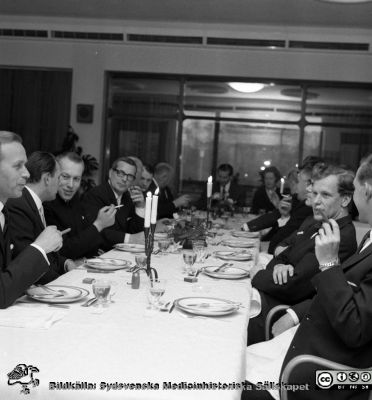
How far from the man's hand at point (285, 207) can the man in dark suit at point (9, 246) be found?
3431 mm

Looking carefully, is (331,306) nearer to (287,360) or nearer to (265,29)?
(287,360)

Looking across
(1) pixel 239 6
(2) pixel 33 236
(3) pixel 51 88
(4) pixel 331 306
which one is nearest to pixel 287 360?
(4) pixel 331 306

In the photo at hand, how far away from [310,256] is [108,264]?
1047mm

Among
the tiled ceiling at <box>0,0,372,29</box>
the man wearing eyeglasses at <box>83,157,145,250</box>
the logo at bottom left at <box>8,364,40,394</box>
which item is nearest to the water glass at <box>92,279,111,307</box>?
the logo at bottom left at <box>8,364,40,394</box>

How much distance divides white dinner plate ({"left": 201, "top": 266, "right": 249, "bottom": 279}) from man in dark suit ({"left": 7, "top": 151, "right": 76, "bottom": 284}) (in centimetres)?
82

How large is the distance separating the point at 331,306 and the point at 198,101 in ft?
24.1

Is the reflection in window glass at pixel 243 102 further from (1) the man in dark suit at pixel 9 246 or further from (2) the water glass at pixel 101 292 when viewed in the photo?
(2) the water glass at pixel 101 292

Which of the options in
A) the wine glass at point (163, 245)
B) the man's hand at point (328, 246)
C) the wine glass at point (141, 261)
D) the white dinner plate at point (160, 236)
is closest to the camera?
the man's hand at point (328, 246)

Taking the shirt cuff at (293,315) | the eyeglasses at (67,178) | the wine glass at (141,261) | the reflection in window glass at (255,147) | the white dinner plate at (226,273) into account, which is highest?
the reflection in window glass at (255,147)

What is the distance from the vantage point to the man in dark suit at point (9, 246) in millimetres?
2037

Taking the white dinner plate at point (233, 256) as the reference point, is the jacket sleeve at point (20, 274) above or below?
above

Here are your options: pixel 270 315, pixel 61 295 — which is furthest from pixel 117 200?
pixel 61 295

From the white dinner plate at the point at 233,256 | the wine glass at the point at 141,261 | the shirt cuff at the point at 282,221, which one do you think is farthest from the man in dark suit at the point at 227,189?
the wine glass at the point at 141,261

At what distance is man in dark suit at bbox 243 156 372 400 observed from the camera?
1826 millimetres
